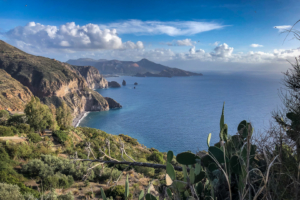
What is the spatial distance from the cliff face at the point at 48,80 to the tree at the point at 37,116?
77723 mm

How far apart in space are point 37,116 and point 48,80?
83166 millimetres

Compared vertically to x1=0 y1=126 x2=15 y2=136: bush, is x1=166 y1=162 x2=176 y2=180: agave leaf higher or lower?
higher

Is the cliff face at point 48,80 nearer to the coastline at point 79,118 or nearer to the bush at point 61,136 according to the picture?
the coastline at point 79,118

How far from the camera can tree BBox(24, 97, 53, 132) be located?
19.7 metres

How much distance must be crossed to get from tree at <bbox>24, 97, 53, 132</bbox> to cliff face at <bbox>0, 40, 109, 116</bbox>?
7772 centimetres

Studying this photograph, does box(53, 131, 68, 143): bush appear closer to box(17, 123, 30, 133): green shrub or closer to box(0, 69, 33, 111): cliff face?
box(17, 123, 30, 133): green shrub

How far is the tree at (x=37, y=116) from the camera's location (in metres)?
19.7

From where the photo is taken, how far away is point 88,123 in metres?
81.1

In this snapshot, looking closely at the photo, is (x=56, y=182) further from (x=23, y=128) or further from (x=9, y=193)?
(x=23, y=128)

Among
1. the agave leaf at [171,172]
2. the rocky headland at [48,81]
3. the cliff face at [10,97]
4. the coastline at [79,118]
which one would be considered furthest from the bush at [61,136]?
the coastline at [79,118]

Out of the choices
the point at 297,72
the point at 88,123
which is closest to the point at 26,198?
the point at 297,72

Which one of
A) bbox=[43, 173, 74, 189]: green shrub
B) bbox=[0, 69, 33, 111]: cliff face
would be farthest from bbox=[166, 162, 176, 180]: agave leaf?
bbox=[0, 69, 33, 111]: cliff face

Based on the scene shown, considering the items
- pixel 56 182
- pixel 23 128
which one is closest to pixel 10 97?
pixel 23 128

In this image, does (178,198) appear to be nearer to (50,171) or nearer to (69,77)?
(50,171)
